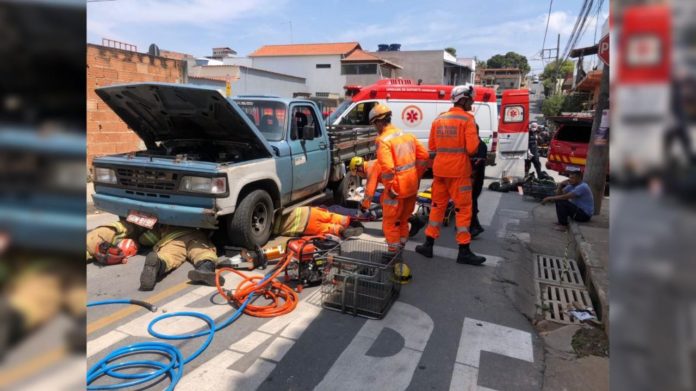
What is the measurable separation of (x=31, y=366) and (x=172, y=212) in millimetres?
4705

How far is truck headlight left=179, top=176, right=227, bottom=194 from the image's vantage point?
16.6ft

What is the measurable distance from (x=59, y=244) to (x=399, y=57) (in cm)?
4864

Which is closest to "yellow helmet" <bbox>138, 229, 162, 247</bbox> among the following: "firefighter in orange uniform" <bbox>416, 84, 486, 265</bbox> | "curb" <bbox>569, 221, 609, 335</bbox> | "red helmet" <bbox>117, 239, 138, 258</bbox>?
"red helmet" <bbox>117, 239, 138, 258</bbox>

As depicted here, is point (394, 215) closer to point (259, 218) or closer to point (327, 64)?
point (259, 218)

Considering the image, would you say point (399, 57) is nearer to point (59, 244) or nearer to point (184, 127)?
point (184, 127)

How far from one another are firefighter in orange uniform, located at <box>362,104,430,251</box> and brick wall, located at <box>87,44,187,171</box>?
7.46m

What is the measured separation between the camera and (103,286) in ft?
15.1

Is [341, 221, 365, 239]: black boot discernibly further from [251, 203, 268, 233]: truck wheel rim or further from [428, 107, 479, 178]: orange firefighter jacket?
[428, 107, 479, 178]: orange firefighter jacket

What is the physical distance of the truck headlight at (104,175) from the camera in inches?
216

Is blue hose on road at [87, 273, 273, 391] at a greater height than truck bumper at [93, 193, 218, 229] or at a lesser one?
lesser

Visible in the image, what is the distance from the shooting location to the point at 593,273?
4.84 m

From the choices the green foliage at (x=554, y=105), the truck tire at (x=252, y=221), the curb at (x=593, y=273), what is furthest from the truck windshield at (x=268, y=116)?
the green foliage at (x=554, y=105)

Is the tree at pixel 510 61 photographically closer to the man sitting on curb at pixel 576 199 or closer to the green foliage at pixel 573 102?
the green foliage at pixel 573 102

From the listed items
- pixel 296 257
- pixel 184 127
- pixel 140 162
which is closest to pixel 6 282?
pixel 296 257
